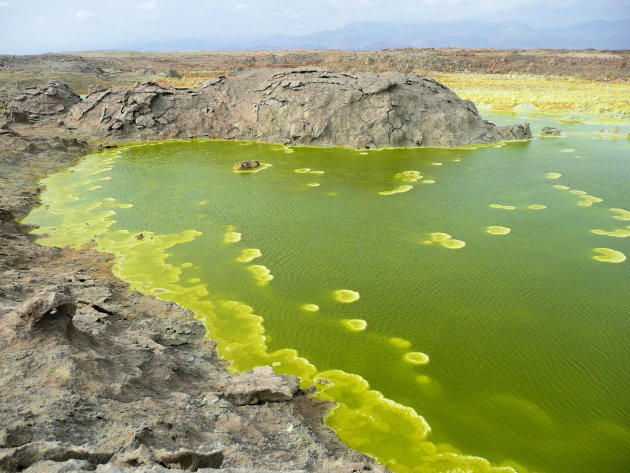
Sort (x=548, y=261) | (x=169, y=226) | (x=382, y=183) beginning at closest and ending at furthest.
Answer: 1. (x=548, y=261)
2. (x=169, y=226)
3. (x=382, y=183)

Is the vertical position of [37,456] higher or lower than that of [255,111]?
lower

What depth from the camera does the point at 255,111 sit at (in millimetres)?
31078

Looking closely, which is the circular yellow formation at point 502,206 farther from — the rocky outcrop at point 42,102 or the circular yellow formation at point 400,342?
the rocky outcrop at point 42,102

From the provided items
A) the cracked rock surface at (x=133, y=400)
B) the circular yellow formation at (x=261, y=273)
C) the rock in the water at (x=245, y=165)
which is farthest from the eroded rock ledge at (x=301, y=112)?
the cracked rock surface at (x=133, y=400)

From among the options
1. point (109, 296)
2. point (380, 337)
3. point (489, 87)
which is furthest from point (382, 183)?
point (489, 87)

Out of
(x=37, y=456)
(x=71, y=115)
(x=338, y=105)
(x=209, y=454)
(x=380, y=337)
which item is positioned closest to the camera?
(x=37, y=456)

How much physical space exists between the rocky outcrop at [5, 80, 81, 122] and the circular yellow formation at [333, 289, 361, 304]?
34.3m

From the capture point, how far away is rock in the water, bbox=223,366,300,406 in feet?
21.8

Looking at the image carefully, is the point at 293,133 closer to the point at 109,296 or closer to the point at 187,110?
the point at 187,110

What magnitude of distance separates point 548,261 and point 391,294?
5042mm

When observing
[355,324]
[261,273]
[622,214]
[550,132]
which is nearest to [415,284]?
[355,324]

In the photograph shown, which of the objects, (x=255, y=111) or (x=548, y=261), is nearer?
(x=548, y=261)

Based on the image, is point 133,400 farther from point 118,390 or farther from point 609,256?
point 609,256

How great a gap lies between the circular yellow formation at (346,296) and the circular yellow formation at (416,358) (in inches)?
87.8
